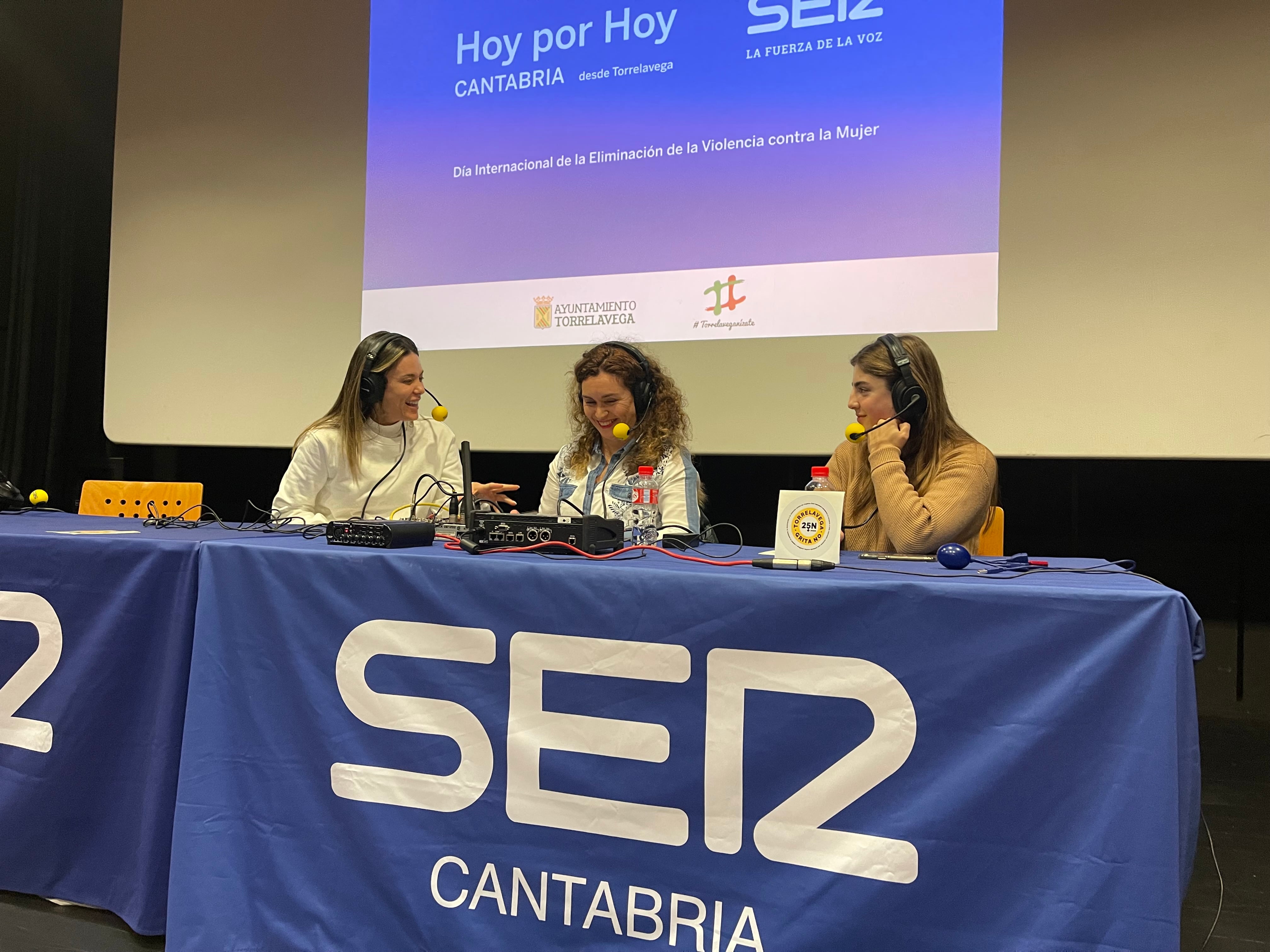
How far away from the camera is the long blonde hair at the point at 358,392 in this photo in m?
2.25

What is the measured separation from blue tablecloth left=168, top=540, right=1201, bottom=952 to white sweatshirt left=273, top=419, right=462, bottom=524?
32.5 inches

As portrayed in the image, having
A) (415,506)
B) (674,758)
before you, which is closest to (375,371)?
(415,506)

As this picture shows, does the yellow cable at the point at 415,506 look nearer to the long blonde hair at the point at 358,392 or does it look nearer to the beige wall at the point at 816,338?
the long blonde hair at the point at 358,392

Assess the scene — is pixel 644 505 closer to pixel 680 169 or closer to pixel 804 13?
pixel 680 169

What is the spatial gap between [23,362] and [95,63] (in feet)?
4.68

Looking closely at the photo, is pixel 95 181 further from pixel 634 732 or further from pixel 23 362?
pixel 634 732

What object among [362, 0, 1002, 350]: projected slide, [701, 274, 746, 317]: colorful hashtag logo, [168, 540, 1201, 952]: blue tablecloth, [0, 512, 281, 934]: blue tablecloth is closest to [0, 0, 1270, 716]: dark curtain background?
[362, 0, 1002, 350]: projected slide

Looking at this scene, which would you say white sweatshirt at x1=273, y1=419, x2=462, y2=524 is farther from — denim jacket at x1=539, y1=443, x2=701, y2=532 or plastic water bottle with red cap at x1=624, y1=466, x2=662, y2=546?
plastic water bottle with red cap at x1=624, y1=466, x2=662, y2=546

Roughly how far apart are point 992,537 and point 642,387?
2.99 feet

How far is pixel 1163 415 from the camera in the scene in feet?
8.21

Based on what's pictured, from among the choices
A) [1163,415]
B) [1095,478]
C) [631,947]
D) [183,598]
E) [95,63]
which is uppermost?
[95,63]

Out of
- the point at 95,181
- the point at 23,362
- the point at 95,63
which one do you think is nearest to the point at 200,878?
the point at 23,362

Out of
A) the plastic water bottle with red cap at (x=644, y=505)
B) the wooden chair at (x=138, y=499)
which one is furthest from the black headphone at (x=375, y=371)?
the plastic water bottle with red cap at (x=644, y=505)

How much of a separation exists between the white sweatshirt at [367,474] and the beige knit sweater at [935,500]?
1076mm
